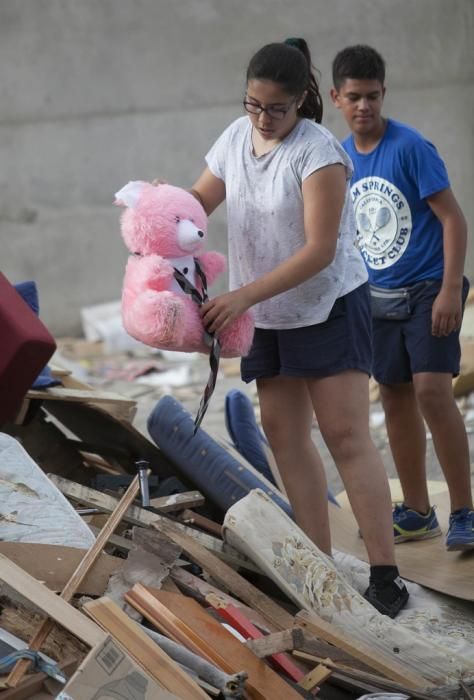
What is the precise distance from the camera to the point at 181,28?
952 cm

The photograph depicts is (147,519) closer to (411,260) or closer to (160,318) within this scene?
(160,318)

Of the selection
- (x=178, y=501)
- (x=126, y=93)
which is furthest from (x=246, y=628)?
(x=126, y=93)

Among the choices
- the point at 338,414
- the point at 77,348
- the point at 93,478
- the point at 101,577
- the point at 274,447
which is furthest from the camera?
the point at 77,348

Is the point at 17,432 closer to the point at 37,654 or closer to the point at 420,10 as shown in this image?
the point at 37,654

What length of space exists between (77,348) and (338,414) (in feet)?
20.8

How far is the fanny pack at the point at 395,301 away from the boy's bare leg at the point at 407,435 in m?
0.29

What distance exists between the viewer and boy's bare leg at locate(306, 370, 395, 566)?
3364 millimetres

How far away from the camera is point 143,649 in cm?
264

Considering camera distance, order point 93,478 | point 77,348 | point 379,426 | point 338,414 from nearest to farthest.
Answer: point 338,414 < point 93,478 < point 379,426 < point 77,348

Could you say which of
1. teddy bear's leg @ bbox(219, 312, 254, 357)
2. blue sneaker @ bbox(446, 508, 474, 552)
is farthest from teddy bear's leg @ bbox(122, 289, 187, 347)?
blue sneaker @ bbox(446, 508, 474, 552)

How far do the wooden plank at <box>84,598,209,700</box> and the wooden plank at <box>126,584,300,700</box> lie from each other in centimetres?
17

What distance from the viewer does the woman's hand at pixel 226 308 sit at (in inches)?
122

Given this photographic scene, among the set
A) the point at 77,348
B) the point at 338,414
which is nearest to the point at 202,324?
the point at 338,414

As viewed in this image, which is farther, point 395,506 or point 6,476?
point 395,506
